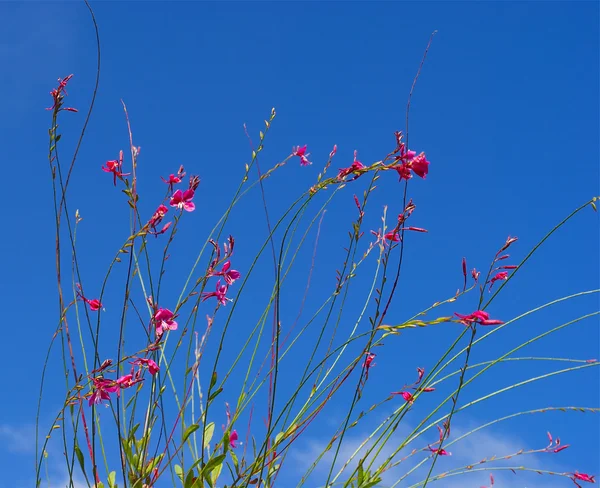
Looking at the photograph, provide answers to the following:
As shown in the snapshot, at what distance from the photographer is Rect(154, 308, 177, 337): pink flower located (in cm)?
178

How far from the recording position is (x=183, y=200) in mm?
1813

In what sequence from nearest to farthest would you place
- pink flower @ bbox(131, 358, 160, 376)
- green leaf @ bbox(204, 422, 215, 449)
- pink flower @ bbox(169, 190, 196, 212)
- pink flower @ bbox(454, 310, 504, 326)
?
pink flower @ bbox(454, 310, 504, 326) < pink flower @ bbox(131, 358, 160, 376) < pink flower @ bbox(169, 190, 196, 212) < green leaf @ bbox(204, 422, 215, 449)

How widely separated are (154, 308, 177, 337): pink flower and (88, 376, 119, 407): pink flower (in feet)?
0.55

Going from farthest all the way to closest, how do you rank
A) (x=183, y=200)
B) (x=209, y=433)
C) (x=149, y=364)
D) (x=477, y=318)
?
(x=209, y=433)
(x=183, y=200)
(x=149, y=364)
(x=477, y=318)

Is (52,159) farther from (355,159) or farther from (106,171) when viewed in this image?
(355,159)

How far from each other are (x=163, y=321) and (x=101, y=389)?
22cm

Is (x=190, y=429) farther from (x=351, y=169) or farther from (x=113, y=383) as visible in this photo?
(x=351, y=169)

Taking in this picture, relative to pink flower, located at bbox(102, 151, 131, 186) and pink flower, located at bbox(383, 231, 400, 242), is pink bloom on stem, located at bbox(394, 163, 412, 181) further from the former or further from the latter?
pink flower, located at bbox(102, 151, 131, 186)

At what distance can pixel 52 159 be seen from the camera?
189 cm

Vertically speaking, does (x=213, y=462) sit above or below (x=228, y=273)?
below

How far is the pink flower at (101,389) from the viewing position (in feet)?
5.57

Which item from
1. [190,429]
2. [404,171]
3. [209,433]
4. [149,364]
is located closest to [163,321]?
[149,364]

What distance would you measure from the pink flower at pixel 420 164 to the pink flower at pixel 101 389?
0.90 meters

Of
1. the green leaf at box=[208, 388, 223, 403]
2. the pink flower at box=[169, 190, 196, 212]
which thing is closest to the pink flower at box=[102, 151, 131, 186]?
the pink flower at box=[169, 190, 196, 212]
